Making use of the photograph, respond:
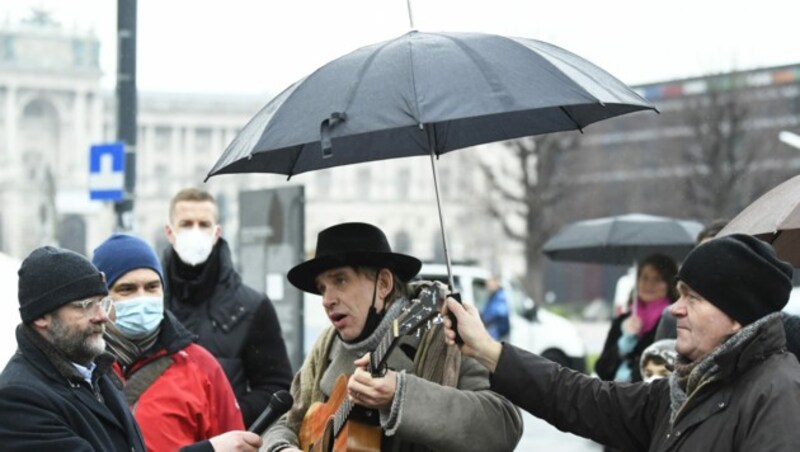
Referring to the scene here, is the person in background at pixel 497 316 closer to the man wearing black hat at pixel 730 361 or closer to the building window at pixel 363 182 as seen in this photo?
the man wearing black hat at pixel 730 361

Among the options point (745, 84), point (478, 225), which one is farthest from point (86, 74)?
point (745, 84)

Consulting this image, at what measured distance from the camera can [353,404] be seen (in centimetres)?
426

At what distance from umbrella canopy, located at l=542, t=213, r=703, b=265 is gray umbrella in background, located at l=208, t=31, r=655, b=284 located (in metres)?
6.39

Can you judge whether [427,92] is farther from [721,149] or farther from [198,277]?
[721,149]

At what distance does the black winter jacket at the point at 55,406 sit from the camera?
383 centimetres

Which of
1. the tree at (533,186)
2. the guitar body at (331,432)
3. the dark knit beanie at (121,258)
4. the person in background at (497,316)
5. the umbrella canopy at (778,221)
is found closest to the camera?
the guitar body at (331,432)

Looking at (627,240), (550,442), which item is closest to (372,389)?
(627,240)

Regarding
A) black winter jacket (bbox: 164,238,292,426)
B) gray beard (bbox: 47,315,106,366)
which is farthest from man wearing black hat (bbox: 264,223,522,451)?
black winter jacket (bbox: 164,238,292,426)

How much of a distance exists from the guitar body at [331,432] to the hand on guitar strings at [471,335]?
1.20 feet

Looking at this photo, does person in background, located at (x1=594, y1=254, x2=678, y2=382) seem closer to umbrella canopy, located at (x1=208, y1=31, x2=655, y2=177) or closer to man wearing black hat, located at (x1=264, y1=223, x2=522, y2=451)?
umbrella canopy, located at (x1=208, y1=31, x2=655, y2=177)

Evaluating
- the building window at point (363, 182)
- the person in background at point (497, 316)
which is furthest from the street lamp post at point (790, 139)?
the building window at point (363, 182)

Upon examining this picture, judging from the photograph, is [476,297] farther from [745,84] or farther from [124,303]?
[745,84]

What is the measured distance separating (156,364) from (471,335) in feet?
4.81

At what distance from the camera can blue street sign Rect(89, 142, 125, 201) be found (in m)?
11.8
